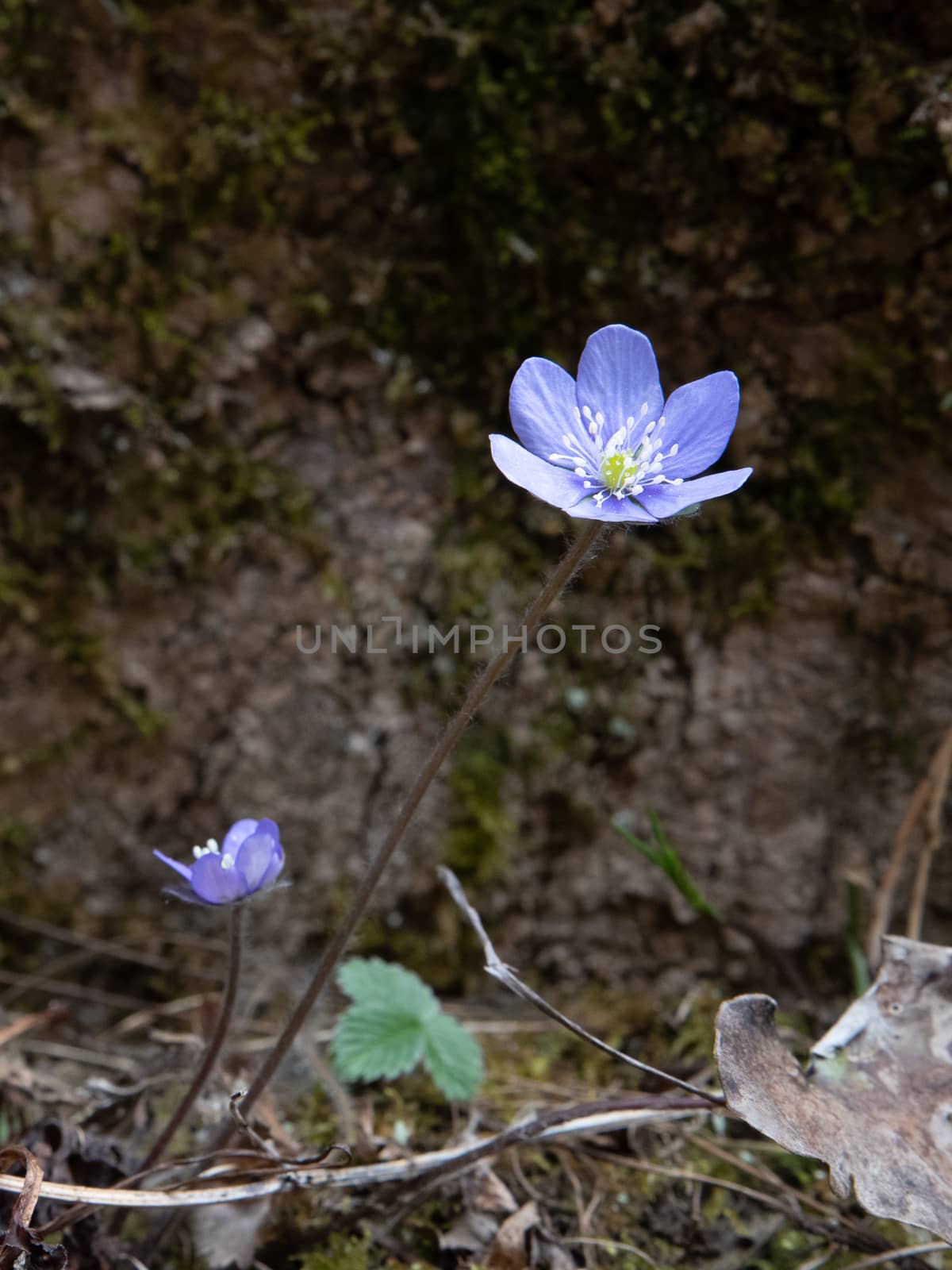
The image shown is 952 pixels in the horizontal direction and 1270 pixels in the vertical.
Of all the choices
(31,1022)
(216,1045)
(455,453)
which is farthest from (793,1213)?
(455,453)

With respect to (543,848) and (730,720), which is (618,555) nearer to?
(730,720)

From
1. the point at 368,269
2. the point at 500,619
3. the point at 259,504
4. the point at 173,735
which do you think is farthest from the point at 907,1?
the point at 173,735

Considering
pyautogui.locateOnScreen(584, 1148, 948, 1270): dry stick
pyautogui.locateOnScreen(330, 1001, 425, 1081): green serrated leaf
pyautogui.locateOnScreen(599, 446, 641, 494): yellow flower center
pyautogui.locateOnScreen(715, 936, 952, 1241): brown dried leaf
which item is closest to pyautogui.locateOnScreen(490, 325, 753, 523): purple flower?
pyautogui.locateOnScreen(599, 446, 641, 494): yellow flower center

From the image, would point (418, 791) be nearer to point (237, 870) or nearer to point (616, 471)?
point (237, 870)

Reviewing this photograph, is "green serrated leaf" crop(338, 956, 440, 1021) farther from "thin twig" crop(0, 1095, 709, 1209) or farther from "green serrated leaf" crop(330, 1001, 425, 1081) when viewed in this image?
"thin twig" crop(0, 1095, 709, 1209)

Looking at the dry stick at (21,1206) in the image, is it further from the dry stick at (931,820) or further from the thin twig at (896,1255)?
the dry stick at (931,820)

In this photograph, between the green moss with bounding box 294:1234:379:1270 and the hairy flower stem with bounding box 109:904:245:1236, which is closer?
the hairy flower stem with bounding box 109:904:245:1236

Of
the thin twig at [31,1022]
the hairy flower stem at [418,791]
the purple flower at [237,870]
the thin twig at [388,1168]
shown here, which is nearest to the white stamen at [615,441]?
the hairy flower stem at [418,791]

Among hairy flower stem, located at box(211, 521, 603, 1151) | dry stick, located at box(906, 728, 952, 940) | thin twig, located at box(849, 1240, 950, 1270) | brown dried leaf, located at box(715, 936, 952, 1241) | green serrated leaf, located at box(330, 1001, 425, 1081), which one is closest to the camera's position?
hairy flower stem, located at box(211, 521, 603, 1151)
